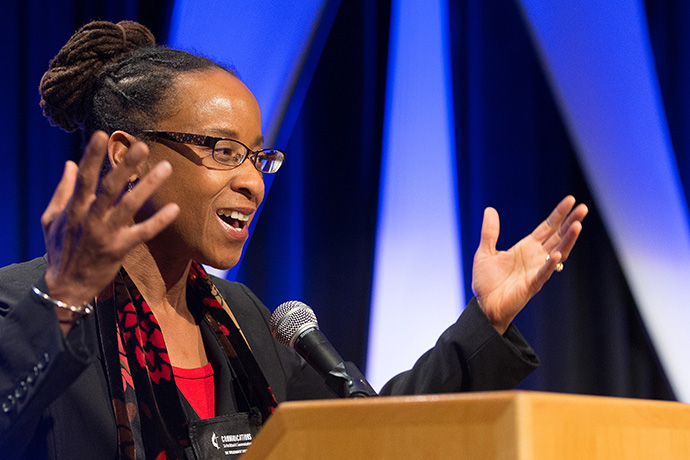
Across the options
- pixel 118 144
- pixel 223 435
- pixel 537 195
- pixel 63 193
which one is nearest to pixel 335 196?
pixel 537 195

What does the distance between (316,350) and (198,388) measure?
1.56ft

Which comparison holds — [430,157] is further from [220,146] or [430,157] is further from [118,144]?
[118,144]

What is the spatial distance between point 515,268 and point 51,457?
103 cm

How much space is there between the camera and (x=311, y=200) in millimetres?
2689

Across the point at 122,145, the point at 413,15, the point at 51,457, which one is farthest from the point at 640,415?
the point at 413,15

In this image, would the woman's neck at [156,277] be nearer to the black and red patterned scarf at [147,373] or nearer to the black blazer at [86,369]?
the black and red patterned scarf at [147,373]

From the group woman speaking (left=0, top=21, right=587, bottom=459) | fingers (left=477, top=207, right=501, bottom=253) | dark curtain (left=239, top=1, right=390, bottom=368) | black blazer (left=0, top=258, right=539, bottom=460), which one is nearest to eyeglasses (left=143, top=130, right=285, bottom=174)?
woman speaking (left=0, top=21, right=587, bottom=459)

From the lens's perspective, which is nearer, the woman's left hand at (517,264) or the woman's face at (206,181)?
the woman's left hand at (517,264)

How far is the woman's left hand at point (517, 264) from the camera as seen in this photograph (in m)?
1.58

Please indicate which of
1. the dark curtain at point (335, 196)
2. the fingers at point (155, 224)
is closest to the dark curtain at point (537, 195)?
the dark curtain at point (335, 196)

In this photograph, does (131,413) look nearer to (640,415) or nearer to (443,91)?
(640,415)

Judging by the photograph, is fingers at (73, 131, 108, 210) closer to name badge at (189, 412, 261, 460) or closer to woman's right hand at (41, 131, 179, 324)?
woman's right hand at (41, 131, 179, 324)

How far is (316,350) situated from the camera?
4.33 feet

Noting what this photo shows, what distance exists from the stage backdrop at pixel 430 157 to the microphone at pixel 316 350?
118cm
